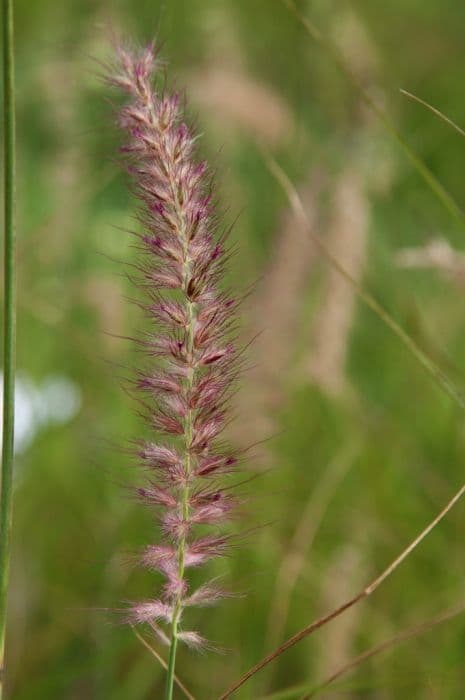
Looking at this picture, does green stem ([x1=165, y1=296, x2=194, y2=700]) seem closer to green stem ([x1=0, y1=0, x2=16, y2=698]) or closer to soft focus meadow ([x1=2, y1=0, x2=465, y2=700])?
green stem ([x1=0, y1=0, x2=16, y2=698])

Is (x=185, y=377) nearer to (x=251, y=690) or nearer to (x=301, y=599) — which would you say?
(x=251, y=690)

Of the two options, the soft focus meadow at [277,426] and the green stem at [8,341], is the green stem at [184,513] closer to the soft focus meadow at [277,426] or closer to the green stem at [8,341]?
the green stem at [8,341]

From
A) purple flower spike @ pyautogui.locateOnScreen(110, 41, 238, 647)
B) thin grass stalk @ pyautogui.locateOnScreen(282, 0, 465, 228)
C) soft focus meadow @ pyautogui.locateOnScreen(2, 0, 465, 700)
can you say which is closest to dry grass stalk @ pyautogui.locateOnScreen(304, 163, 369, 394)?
soft focus meadow @ pyautogui.locateOnScreen(2, 0, 465, 700)

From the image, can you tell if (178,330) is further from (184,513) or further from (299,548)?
(299,548)

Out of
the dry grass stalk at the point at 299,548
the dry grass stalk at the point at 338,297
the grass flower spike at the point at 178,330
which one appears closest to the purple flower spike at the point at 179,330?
the grass flower spike at the point at 178,330

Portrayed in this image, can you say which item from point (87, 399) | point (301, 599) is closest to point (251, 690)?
point (301, 599)

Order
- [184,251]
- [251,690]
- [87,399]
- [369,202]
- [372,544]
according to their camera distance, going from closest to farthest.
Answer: [184,251] → [251,690] → [372,544] → [369,202] → [87,399]
